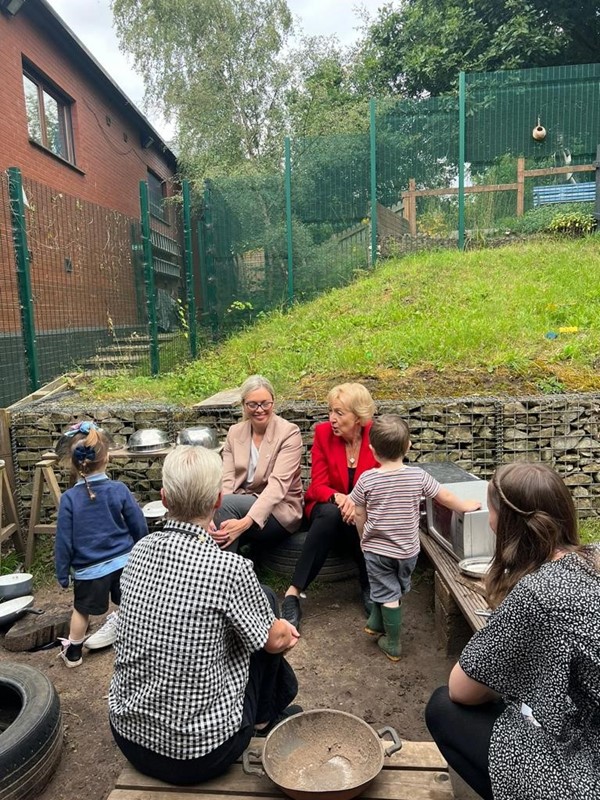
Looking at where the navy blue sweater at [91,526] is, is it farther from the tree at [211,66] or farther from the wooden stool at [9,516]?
the tree at [211,66]

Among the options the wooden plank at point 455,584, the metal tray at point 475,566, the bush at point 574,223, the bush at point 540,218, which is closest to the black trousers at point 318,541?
the wooden plank at point 455,584

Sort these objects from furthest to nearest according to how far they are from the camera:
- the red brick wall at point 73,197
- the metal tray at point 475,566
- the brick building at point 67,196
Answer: the red brick wall at point 73,197 < the brick building at point 67,196 < the metal tray at point 475,566

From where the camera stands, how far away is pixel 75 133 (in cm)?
1202

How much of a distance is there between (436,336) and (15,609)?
4.34m

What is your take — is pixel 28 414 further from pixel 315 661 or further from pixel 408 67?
pixel 408 67

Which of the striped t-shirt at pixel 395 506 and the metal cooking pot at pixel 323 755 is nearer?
the metal cooking pot at pixel 323 755

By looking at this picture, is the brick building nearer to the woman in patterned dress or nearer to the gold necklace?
the gold necklace

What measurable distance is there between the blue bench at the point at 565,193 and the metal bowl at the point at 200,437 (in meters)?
9.23

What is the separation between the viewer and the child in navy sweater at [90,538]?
3311 millimetres

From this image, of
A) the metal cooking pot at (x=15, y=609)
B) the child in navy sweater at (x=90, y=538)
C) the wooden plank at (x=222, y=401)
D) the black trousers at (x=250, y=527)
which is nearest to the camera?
the child in navy sweater at (x=90, y=538)

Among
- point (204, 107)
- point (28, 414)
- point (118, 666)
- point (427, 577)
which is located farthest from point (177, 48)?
point (118, 666)

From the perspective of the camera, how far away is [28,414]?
4848mm

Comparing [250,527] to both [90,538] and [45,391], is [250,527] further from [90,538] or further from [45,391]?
[45,391]

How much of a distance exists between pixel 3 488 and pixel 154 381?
2173 mm
